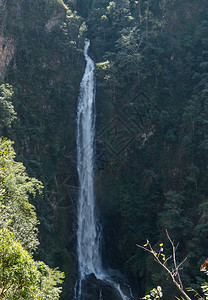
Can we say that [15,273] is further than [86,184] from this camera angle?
No

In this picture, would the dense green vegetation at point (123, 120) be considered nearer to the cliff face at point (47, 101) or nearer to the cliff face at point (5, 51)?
the cliff face at point (47, 101)

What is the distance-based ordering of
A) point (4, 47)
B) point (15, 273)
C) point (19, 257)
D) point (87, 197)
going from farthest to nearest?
point (87, 197), point (4, 47), point (19, 257), point (15, 273)

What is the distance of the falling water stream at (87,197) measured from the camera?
18516 mm

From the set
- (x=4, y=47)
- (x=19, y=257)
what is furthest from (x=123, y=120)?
(x=19, y=257)

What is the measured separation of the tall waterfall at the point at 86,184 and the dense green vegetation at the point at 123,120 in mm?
536

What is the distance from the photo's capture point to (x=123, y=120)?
72.4ft

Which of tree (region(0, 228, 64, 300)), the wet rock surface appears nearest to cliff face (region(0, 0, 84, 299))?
the wet rock surface

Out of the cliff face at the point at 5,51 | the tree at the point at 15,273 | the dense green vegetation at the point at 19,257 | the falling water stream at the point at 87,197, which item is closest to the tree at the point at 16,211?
the dense green vegetation at the point at 19,257

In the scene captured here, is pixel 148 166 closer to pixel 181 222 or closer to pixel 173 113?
pixel 173 113

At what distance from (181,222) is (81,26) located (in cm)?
1930

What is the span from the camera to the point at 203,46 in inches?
865

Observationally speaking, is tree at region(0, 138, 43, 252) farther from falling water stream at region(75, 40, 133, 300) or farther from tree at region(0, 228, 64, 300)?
falling water stream at region(75, 40, 133, 300)

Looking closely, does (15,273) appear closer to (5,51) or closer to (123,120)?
(123,120)

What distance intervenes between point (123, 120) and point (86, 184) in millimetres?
5584
